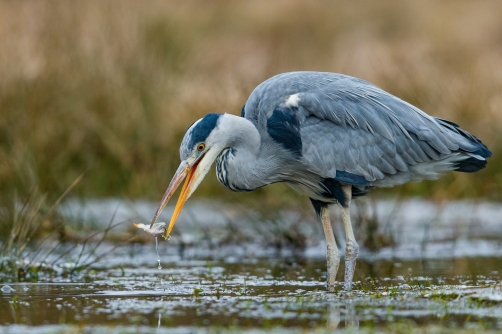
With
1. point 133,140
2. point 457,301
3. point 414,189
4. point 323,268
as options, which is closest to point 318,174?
point 323,268

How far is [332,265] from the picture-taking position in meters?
6.95

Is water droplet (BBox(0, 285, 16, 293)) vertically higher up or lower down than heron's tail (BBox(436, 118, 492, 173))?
lower down

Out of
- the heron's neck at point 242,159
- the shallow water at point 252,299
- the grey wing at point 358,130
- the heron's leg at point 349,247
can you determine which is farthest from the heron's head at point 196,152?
the heron's leg at point 349,247

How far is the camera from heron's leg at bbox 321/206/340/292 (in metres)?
6.84

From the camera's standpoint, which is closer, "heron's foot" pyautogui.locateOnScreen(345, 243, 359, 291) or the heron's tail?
"heron's foot" pyautogui.locateOnScreen(345, 243, 359, 291)

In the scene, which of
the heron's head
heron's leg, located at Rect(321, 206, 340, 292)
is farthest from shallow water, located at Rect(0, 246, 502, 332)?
the heron's head

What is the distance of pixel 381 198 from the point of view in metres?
10.7

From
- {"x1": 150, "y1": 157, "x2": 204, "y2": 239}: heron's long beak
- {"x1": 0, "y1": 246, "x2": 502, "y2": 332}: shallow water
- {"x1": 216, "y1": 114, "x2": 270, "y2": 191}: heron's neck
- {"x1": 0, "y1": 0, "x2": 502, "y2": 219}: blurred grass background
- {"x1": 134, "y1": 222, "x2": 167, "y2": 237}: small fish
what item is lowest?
{"x1": 0, "y1": 246, "x2": 502, "y2": 332}: shallow water

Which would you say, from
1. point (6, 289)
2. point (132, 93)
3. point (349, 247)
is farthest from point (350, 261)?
point (132, 93)

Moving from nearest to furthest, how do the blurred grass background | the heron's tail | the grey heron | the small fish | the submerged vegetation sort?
the submerged vegetation, the small fish, the grey heron, the heron's tail, the blurred grass background

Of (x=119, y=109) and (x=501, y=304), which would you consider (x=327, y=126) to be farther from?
(x=119, y=109)

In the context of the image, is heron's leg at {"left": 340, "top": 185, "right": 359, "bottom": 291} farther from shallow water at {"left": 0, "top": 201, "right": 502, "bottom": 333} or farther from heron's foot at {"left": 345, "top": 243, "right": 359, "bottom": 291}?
shallow water at {"left": 0, "top": 201, "right": 502, "bottom": 333}

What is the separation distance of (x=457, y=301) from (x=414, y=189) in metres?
5.73

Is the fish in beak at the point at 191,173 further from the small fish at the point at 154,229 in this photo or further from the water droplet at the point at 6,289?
the water droplet at the point at 6,289
